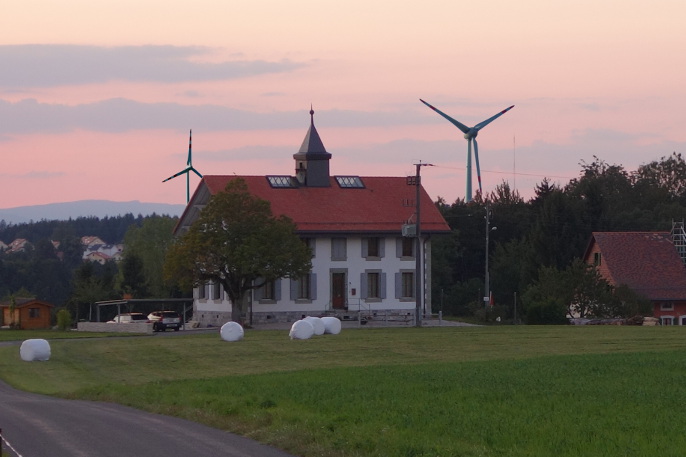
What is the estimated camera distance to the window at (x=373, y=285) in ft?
251

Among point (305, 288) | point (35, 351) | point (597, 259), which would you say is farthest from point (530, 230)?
point (35, 351)

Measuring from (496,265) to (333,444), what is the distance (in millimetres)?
88204

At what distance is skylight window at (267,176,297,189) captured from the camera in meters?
79.0

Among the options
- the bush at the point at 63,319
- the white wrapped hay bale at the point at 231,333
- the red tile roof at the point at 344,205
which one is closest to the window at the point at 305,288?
the red tile roof at the point at 344,205

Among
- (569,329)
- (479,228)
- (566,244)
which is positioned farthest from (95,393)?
(479,228)

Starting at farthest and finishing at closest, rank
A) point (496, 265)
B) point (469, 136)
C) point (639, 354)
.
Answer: point (496, 265) → point (469, 136) → point (639, 354)

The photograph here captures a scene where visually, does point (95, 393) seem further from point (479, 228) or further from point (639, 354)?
point (479, 228)

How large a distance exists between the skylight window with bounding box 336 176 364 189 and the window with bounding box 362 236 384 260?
18.0 feet

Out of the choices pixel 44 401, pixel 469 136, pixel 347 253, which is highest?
pixel 469 136

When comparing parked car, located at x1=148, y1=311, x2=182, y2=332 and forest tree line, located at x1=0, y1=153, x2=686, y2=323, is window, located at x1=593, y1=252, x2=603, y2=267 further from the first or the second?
parked car, located at x1=148, y1=311, x2=182, y2=332

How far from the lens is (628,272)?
8669 cm

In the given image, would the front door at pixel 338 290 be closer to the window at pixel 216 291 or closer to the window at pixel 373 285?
the window at pixel 373 285

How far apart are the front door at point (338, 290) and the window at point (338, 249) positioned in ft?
3.80

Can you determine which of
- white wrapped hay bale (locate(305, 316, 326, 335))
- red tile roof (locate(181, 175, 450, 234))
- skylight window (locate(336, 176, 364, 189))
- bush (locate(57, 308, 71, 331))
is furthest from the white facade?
white wrapped hay bale (locate(305, 316, 326, 335))
